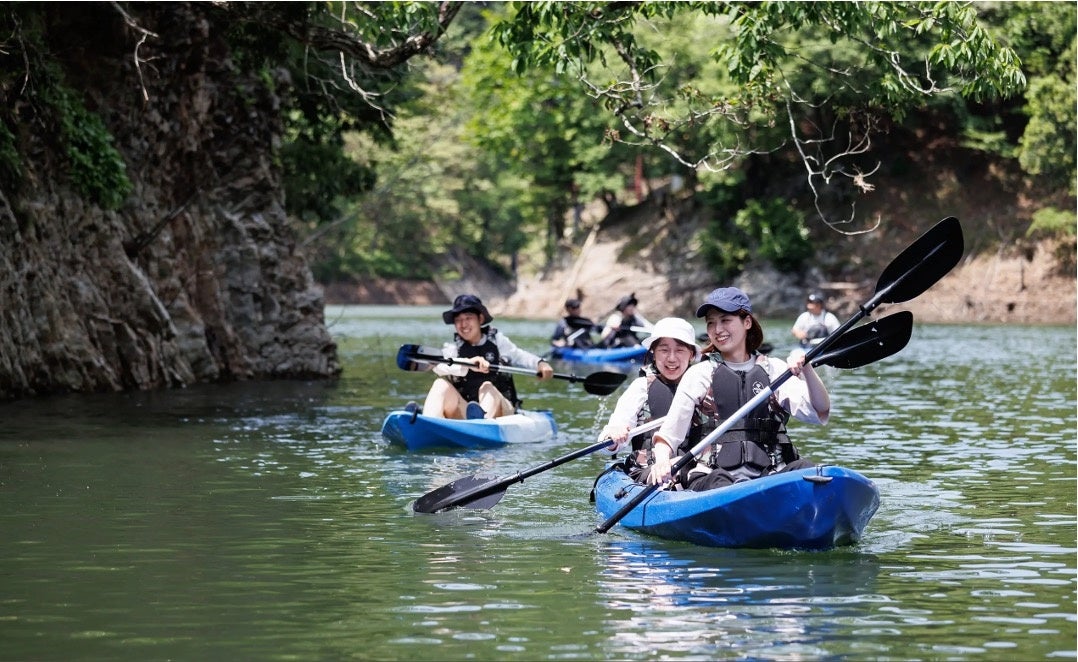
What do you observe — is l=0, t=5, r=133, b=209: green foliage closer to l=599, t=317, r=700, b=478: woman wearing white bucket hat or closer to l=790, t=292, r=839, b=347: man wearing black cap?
l=599, t=317, r=700, b=478: woman wearing white bucket hat

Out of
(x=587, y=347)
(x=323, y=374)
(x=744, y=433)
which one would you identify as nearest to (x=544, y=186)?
(x=587, y=347)

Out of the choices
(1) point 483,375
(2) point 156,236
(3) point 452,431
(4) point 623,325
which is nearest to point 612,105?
(1) point 483,375

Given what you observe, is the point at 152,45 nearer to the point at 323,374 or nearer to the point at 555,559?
the point at 323,374

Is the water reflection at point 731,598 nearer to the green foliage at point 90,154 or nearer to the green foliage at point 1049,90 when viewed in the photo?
the green foliage at point 90,154

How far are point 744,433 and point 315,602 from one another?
278 cm

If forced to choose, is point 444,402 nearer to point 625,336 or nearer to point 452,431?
point 452,431

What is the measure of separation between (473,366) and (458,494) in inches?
180

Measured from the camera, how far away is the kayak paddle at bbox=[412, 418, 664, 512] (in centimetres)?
995

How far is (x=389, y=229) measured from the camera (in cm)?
8081

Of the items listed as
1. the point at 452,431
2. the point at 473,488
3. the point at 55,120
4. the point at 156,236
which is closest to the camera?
the point at 473,488

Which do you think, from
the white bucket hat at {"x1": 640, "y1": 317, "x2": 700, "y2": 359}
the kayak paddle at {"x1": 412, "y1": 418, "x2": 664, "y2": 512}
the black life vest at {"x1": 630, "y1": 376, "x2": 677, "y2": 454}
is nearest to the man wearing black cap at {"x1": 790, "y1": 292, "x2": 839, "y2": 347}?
the black life vest at {"x1": 630, "y1": 376, "x2": 677, "y2": 454}

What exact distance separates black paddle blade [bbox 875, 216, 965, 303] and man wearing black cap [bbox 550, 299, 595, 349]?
21.2 m

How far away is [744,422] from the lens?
879 centimetres

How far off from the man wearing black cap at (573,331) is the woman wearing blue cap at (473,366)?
50.0 ft
